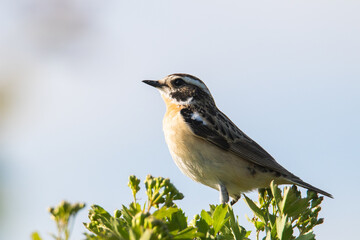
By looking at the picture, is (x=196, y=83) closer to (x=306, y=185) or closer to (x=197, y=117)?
(x=197, y=117)

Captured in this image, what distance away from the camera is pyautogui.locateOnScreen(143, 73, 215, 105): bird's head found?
32.4 feet

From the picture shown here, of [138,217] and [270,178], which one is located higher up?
[270,178]

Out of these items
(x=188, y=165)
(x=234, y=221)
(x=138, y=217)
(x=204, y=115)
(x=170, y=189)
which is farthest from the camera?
(x=204, y=115)

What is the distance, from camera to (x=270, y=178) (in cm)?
826

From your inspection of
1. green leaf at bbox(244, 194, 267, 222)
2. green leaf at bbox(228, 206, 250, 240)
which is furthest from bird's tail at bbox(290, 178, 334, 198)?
green leaf at bbox(228, 206, 250, 240)

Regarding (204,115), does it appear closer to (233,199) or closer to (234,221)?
(233,199)

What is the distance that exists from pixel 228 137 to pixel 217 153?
60 centimetres

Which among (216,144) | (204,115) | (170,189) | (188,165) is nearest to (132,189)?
(170,189)

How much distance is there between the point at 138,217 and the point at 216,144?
6501 mm

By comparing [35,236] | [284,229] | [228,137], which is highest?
[228,137]

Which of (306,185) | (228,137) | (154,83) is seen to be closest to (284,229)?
(306,185)

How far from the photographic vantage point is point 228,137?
354 inches

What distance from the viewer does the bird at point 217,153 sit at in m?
8.20

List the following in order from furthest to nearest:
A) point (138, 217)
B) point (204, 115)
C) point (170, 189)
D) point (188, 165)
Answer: point (204, 115) → point (188, 165) → point (170, 189) → point (138, 217)
